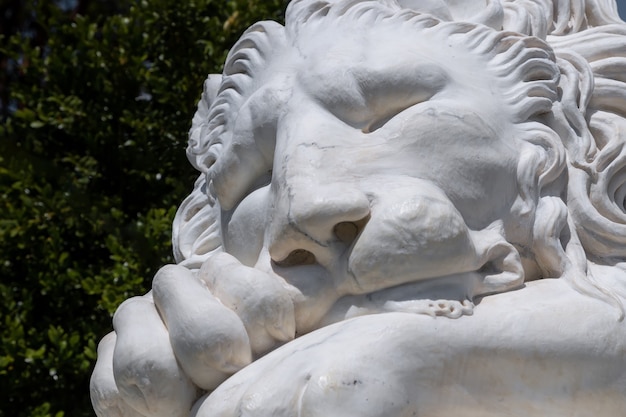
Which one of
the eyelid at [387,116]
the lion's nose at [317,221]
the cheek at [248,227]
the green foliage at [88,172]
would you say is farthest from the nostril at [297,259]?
the green foliage at [88,172]

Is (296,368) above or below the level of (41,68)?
above

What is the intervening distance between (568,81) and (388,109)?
0.41 meters

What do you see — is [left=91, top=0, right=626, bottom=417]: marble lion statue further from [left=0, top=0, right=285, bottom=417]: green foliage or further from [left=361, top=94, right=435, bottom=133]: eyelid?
[left=0, top=0, right=285, bottom=417]: green foliage

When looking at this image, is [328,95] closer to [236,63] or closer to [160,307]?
[236,63]

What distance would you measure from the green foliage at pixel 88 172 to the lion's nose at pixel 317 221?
7.87 feet

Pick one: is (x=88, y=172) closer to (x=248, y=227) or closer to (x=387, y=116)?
(x=248, y=227)

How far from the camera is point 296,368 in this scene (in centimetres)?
204

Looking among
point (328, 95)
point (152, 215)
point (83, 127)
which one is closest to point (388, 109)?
point (328, 95)

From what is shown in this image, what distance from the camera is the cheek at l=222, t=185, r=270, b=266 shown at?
2.34 metres

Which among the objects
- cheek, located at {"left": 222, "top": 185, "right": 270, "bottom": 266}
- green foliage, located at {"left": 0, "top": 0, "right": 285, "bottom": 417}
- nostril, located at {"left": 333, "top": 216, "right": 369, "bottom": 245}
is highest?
nostril, located at {"left": 333, "top": 216, "right": 369, "bottom": 245}

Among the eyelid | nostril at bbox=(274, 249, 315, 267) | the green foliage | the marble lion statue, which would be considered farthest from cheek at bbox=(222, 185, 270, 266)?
the green foliage

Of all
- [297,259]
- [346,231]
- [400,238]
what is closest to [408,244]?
[400,238]

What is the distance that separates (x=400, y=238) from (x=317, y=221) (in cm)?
16

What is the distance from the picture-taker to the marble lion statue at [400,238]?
2.07m
